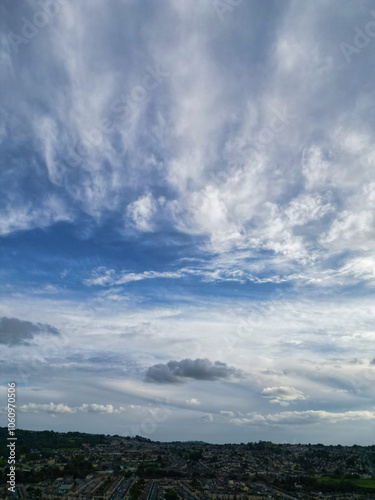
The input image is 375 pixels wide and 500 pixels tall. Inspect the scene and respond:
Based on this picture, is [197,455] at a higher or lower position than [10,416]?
lower

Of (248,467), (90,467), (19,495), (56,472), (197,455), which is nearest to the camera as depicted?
(19,495)

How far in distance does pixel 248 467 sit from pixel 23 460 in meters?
78.5

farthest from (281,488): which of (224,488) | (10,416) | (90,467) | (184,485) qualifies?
(10,416)

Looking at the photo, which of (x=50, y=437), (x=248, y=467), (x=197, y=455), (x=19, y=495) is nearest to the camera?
(x=19, y=495)

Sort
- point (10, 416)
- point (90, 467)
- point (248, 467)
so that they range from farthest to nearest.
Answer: point (248, 467) → point (90, 467) → point (10, 416)

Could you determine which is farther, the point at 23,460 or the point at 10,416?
the point at 23,460

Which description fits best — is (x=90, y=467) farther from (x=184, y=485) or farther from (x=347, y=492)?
(x=347, y=492)

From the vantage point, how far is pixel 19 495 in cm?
6681

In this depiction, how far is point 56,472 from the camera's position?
9325 centimetres

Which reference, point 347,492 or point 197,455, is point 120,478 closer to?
point 347,492

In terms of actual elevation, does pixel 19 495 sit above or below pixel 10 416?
below

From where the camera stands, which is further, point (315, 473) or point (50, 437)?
point (50, 437)

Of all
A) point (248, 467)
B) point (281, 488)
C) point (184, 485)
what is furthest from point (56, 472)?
point (248, 467)

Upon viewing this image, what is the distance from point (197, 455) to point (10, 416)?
152578 mm
